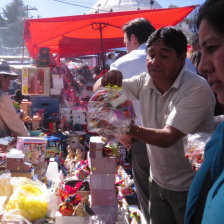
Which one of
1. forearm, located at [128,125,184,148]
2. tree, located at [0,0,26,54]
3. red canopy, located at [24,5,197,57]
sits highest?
tree, located at [0,0,26,54]

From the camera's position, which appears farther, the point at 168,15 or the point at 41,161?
the point at 168,15

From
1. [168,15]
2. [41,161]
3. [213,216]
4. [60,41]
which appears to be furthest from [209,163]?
[60,41]

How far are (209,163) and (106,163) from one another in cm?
90

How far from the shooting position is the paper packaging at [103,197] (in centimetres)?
176

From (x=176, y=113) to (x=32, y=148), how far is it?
150 centimetres

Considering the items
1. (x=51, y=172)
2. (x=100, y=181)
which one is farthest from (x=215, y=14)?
(x=51, y=172)

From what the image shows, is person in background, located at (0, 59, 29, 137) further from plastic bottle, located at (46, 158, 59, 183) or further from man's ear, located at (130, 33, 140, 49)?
man's ear, located at (130, 33, 140, 49)

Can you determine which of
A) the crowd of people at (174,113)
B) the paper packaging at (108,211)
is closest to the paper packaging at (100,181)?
the paper packaging at (108,211)

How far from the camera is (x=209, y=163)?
90 cm

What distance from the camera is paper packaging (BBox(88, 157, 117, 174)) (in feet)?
5.59

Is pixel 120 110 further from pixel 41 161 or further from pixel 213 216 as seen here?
pixel 41 161

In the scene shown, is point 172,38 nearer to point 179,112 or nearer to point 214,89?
point 179,112

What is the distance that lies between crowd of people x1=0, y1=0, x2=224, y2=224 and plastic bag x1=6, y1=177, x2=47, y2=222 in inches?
27.5

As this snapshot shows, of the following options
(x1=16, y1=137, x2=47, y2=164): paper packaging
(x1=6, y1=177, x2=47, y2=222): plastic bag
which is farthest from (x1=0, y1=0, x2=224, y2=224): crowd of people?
(x1=16, y1=137, x2=47, y2=164): paper packaging
